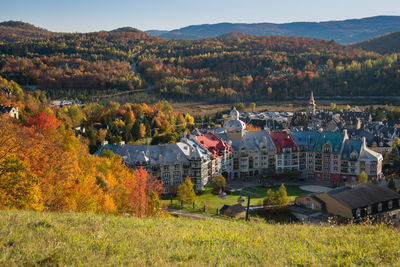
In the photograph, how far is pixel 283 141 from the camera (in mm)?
70562

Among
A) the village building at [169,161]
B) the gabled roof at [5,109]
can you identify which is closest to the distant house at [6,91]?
the gabled roof at [5,109]

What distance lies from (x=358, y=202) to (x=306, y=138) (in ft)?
88.4

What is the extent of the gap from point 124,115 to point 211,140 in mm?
36253

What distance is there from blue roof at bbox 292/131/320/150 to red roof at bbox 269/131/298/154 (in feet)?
4.14

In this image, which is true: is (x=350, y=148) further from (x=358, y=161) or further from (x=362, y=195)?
(x=362, y=195)

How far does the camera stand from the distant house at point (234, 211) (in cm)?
4650

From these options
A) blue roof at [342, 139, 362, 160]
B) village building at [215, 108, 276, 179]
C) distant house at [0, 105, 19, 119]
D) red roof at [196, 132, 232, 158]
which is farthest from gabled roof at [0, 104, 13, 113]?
blue roof at [342, 139, 362, 160]

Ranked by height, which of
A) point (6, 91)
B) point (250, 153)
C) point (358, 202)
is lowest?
point (250, 153)

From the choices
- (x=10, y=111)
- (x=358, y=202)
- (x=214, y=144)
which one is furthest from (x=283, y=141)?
(x=10, y=111)

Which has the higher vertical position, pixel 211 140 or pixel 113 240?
pixel 113 240

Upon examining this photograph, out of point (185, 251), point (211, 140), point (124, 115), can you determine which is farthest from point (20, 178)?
point (124, 115)

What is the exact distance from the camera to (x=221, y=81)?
195500 mm

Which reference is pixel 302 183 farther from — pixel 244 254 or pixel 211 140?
pixel 244 254

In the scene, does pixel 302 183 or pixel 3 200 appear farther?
pixel 302 183
